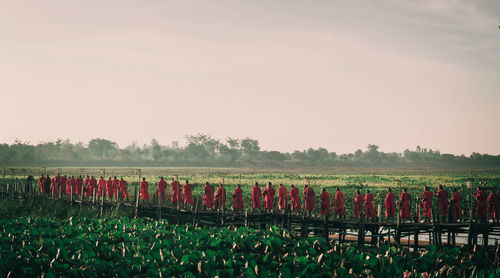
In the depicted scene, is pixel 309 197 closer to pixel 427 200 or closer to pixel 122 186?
pixel 427 200

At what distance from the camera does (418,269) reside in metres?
6.52

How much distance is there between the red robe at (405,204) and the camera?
14914 millimetres

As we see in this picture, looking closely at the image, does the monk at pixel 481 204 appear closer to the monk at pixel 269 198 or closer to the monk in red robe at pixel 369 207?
the monk in red robe at pixel 369 207

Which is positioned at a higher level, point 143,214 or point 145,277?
point 145,277

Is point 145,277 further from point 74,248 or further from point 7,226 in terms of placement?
point 7,226

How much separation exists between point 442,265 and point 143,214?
17164 mm

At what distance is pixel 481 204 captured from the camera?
47.3ft

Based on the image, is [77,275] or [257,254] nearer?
[77,275]

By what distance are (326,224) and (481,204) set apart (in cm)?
545

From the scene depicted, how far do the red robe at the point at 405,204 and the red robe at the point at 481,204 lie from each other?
232cm

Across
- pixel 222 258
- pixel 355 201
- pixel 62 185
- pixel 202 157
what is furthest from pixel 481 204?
pixel 202 157

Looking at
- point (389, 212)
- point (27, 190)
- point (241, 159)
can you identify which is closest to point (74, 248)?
point (389, 212)

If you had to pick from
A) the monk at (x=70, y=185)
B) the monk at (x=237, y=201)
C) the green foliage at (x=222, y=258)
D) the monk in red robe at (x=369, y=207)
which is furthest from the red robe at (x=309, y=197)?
the monk at (x=70, y=185)

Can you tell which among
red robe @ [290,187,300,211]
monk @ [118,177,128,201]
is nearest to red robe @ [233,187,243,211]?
red robe @ [290,187,300,211]
